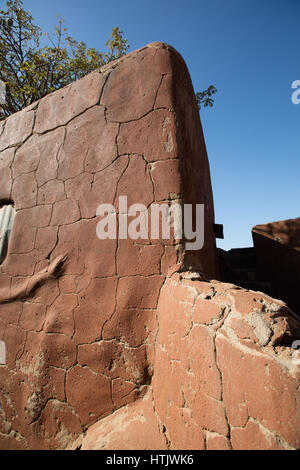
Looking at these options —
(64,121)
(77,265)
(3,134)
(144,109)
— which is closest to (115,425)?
(77,265)

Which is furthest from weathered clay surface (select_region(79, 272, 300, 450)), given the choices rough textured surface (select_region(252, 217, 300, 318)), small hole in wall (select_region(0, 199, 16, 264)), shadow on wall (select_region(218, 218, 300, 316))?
rough textured surface (select_region(252, 217, 300, 318))

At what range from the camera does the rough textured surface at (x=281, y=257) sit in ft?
10.0

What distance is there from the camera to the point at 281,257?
3180mm

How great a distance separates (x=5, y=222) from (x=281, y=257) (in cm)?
315

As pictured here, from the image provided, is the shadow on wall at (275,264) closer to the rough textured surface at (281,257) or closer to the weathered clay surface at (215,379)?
the rough textured surface at (281,257)

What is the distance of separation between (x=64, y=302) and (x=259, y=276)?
272 centimetres

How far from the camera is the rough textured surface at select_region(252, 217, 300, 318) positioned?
10.0ft

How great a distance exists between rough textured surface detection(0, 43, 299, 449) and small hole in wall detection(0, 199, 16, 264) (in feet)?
0.26

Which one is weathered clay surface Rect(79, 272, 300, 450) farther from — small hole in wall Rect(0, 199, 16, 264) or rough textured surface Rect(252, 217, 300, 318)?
rough textured surface Rect(252, 217, 300, 318)

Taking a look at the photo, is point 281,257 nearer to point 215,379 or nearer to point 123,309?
point 123,309

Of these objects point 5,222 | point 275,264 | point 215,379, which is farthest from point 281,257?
point 5,222

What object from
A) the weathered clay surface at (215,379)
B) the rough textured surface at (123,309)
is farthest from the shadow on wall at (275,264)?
the weathered clay surface at (215,379)

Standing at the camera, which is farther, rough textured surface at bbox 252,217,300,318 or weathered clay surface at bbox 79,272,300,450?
rough textured surface at bbox 252,217,300,318
